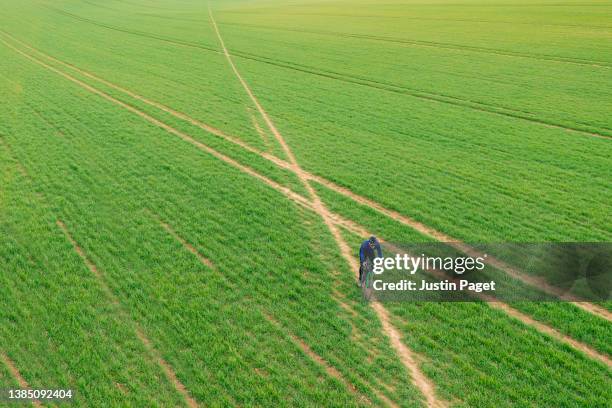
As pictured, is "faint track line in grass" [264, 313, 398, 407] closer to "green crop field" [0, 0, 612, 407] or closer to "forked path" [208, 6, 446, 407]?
"green crop field" [0, 0, 612, 407]

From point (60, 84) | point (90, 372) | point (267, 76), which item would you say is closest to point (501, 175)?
point (90, 372)

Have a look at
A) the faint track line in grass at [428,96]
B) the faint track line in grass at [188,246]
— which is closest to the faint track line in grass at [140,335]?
the faint track line in grass at [188,246]

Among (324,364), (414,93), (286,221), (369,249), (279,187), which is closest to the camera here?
(324,364)

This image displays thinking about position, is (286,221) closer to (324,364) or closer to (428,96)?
(324,364)

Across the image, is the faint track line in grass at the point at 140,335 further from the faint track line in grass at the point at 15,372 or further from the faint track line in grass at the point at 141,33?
the faint track line in grass at the point at 141,33

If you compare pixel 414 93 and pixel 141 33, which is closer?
pixel 414 93

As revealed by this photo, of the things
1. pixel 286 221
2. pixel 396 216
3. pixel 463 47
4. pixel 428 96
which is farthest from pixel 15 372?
pixel 463 47

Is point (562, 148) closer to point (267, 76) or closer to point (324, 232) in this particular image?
point (324, 232)

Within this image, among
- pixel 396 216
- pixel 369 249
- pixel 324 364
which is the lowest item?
pixel 324 364
